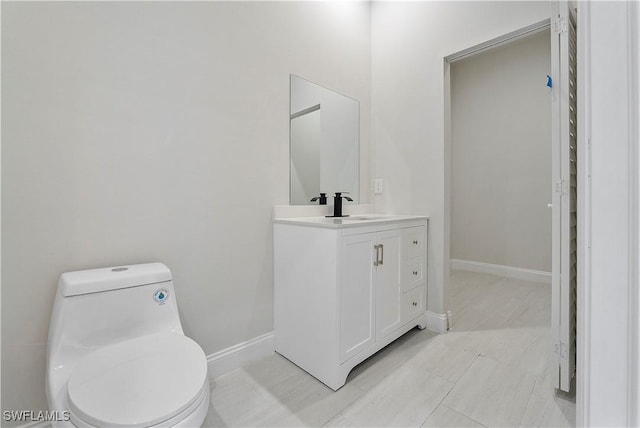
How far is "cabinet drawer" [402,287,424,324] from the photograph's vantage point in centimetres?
193

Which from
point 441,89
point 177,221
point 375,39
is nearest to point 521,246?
point 441,89

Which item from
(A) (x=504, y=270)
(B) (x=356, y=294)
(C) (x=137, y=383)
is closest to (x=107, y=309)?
(C) (x=137, y=383)

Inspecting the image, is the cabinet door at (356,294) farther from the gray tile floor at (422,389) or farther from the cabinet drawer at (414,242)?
the cabinet drawer at (414,242)

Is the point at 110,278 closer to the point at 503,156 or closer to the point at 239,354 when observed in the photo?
the point at 239,354

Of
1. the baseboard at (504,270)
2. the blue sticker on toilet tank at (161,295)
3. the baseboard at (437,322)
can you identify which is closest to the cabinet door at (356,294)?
the baseboard at (437,322)

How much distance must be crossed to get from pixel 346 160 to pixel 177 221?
4.60 ft

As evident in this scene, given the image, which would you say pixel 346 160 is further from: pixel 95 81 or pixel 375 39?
pixel 95 81

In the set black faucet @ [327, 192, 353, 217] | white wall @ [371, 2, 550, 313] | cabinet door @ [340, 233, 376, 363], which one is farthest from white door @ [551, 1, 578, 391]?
black faucet @ [327, 192, 353, 217]

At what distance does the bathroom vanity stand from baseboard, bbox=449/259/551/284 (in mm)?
2163

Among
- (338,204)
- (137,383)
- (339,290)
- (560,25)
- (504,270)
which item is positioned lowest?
(504,270)

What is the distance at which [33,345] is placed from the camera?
3.66ft

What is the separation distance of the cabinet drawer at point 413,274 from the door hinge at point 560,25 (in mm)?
1427

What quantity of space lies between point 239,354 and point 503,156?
3579 mm

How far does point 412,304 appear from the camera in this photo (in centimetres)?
201
